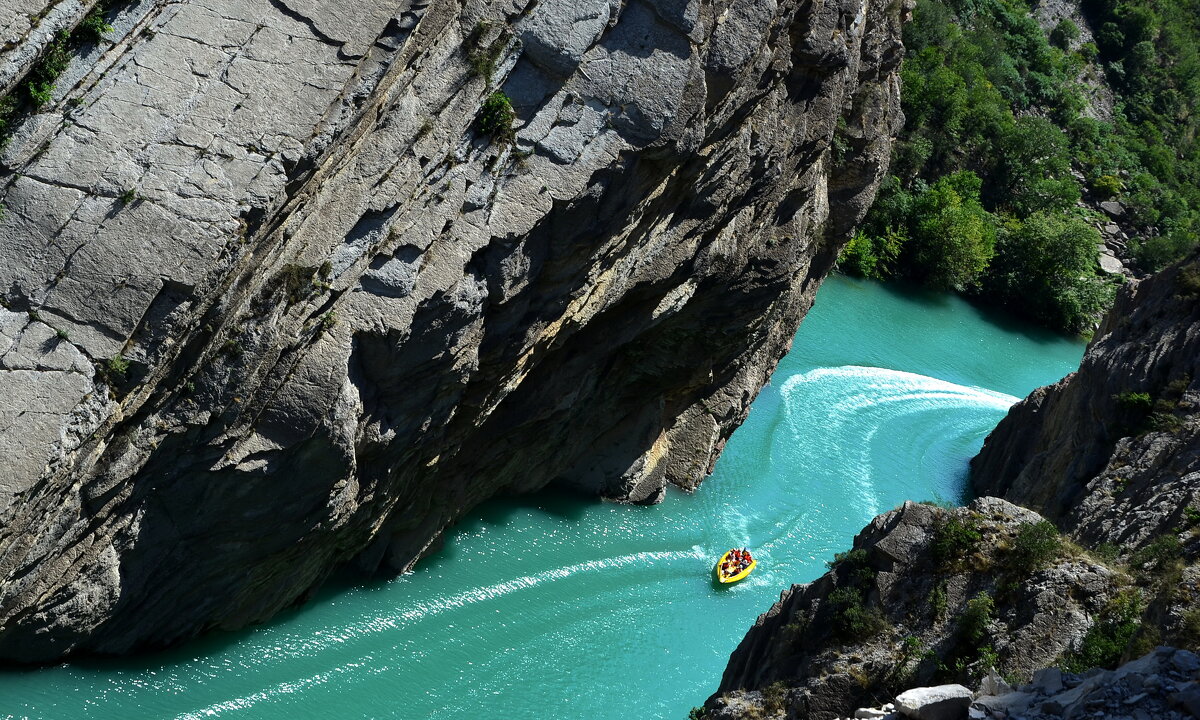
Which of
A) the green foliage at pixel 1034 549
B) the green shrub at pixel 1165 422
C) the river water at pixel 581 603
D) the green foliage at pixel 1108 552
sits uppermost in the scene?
the green shrub at pixel 1165 422

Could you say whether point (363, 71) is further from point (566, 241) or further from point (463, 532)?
point (463, 532)

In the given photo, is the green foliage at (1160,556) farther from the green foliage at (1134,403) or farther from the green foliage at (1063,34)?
the green foliage at (1063,34)

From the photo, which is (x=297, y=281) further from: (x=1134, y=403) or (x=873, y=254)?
(x=873, y=254)

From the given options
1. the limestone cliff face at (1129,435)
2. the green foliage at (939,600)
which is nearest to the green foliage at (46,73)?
the green foliage at (939,600)

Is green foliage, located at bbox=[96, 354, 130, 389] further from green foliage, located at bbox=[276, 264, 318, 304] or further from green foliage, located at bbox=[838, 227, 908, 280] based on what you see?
green foliage, located at bbox=[838, 227, 908, 280]

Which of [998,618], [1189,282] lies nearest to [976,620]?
[998,618]

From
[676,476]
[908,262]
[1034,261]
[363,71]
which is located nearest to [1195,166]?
[1034,261]

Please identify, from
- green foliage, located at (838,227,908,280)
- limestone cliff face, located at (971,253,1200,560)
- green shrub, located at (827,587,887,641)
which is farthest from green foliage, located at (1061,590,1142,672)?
green foliage, located at (838,227,908,280)
